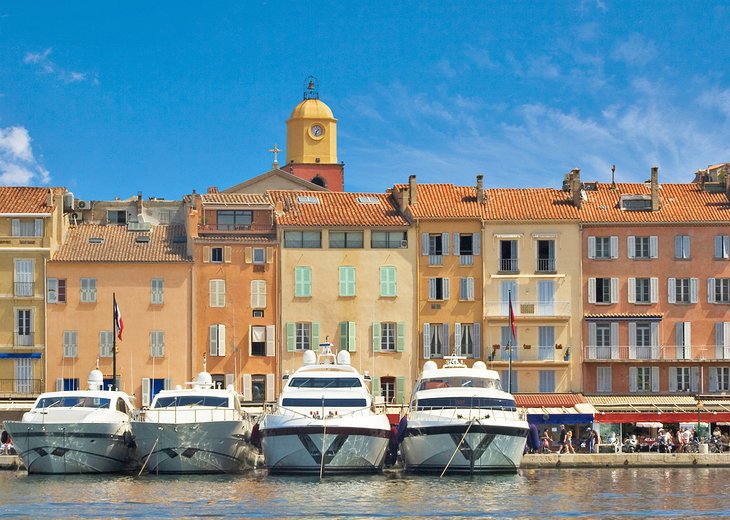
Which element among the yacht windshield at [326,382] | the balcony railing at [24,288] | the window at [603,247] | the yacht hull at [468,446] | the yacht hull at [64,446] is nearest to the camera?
the yacht hull at [468,446]

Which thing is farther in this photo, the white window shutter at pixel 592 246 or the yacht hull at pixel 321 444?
the white window shutter at pixel 592 246

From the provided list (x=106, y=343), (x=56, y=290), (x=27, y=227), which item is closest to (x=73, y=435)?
(x=106, y=343)

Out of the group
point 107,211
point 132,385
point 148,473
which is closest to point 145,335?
point 132,385

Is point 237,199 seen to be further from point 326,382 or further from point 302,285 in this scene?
point 326,382

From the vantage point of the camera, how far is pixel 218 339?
3772 inches

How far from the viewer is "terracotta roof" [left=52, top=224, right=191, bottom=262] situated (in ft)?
315

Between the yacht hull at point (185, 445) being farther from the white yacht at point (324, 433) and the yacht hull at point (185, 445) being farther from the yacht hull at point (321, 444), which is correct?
the yacht hull at point (321, 444)

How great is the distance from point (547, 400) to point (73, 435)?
28.2 meters

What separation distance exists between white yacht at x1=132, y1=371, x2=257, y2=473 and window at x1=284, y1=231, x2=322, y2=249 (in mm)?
19501

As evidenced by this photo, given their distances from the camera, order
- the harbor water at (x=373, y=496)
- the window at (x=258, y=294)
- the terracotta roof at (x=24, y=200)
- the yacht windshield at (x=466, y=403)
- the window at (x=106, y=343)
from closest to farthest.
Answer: the harbor water at (x=373, y=496), the yacht windshield at (x=466, y=403), the window at (x=106, y=343), the terracotta roof at (x=24, y=200), the window at (x=258, y=294)

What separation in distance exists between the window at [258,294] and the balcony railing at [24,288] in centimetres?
1123

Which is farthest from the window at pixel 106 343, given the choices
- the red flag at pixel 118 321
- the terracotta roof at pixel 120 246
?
the red flag at pixel 118 321

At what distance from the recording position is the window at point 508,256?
97312 millimetres

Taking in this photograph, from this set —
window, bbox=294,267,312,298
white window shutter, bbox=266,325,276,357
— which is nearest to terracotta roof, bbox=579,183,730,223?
window, bbox=294,267,312,298
